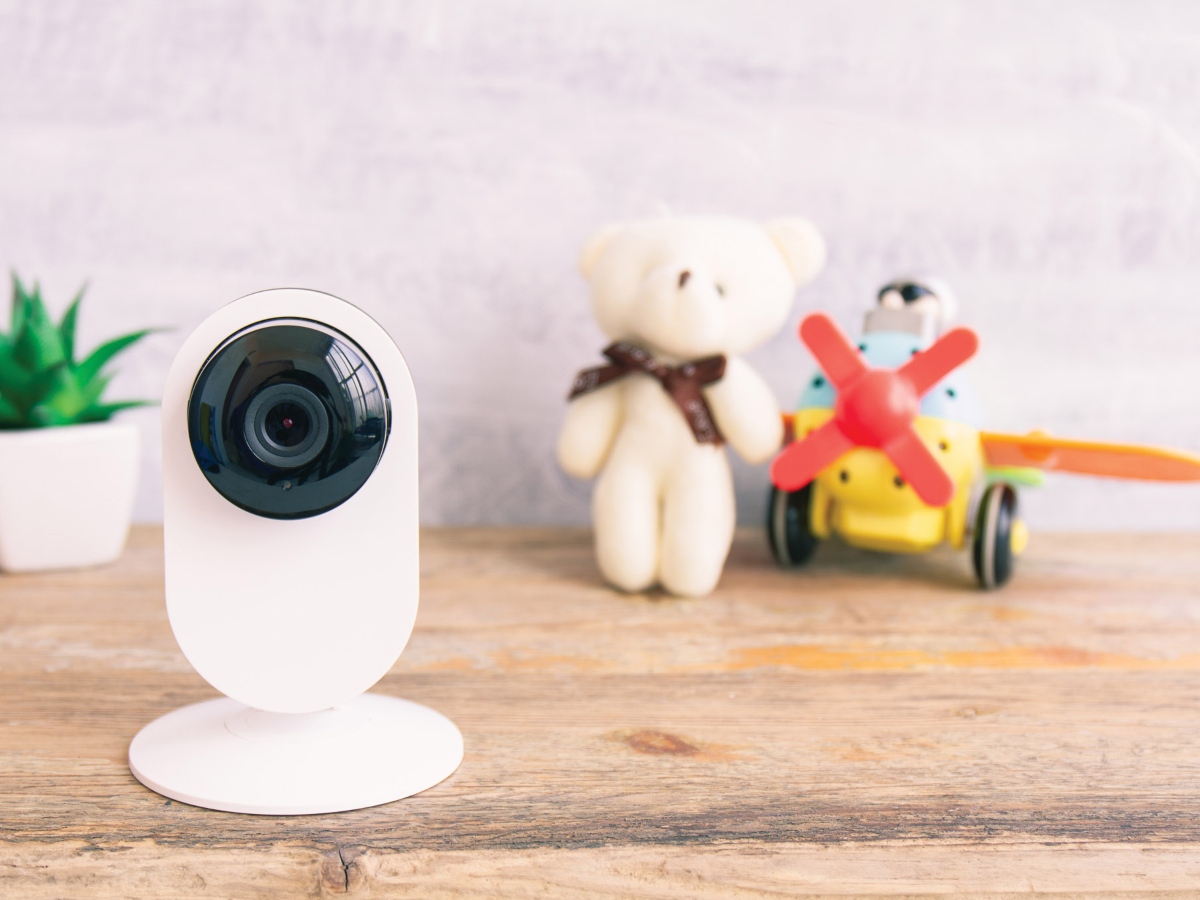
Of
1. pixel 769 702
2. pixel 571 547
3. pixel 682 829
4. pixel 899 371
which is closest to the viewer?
pixel 682 829

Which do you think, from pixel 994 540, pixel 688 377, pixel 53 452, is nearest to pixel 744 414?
pixel 688 377

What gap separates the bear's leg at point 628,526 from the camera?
0.95 meters

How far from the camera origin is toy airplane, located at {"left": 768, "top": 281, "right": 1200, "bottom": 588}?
3.01 ft

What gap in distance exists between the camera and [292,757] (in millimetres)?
536

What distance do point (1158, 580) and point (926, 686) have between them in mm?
474

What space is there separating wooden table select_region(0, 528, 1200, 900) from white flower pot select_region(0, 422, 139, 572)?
4 centimetres

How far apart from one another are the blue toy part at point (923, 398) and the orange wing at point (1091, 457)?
0.04 m

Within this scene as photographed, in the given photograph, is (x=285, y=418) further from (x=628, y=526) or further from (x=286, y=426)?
(x=628, y=526)

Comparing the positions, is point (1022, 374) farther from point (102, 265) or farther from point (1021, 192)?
point (102, 265)

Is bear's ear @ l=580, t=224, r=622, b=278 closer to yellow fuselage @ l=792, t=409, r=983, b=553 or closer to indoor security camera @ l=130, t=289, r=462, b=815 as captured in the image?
yellow fuselage @ l=792, t=409, r=983, b=553

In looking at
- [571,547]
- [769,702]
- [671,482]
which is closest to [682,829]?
[769,702]

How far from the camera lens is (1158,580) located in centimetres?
103

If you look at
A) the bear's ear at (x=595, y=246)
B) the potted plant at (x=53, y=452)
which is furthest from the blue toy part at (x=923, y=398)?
the potted plant at (x=53, y=452)

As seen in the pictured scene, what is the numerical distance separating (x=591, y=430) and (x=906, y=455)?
31 centimetres
